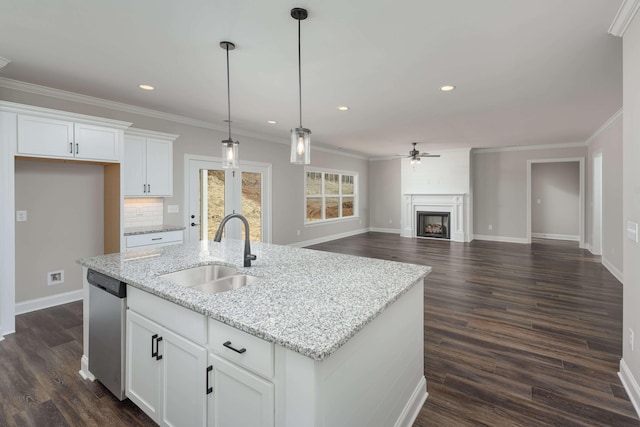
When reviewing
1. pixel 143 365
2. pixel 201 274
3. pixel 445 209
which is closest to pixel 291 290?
pixel 201 274

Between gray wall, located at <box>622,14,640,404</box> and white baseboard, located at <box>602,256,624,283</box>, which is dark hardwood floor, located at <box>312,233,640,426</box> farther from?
gray wall, located at <box>622,14,640,404</box>

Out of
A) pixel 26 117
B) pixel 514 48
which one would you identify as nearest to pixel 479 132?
pixel 514 48

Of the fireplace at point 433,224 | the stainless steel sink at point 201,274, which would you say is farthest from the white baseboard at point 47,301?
the fireplace at point 433,224

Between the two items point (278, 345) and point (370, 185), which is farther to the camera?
point (370, 185)

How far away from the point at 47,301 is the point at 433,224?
8621 mm

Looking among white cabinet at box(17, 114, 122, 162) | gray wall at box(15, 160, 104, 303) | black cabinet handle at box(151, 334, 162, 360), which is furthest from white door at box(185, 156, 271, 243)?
black cabinet handle at box(151, 334, 162, 360)

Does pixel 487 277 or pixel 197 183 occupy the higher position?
pixel 197 183

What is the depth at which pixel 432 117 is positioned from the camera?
16.3 feet

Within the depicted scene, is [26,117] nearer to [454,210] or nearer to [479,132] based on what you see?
[479,132]

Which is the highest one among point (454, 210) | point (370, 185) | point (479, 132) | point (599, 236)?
point (479, 132)

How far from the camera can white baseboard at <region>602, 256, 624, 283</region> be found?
179 inches

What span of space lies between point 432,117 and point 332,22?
3.21 m

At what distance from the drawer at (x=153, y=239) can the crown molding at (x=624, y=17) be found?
4.89 m

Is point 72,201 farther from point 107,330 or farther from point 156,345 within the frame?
point 156,345
